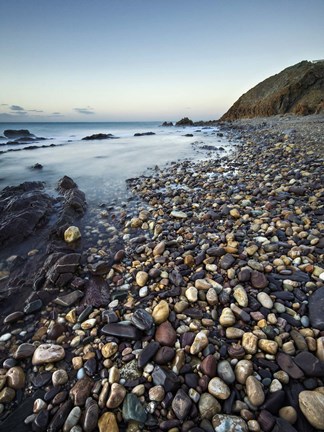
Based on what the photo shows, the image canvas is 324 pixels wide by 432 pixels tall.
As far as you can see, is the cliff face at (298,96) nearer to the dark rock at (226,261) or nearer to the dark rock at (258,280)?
the dark rock at (226,261)

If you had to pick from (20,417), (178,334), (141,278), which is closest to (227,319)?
(178,334)

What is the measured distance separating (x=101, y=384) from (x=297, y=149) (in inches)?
331

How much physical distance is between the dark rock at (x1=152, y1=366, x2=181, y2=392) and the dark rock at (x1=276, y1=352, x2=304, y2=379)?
741 mm

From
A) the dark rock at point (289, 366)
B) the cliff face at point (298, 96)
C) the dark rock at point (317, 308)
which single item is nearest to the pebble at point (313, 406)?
the dark rock at point (289, 366)

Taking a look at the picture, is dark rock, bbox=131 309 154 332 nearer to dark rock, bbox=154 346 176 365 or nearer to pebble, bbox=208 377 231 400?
dark rock, bbox=154 346 176 365

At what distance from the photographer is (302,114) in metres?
25.8

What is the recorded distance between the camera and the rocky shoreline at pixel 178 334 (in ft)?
4.50

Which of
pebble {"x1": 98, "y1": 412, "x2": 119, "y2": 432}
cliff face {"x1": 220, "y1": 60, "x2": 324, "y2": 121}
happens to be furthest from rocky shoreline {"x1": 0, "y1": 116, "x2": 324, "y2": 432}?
cliff face {"x1": 220, "y1": 60, "x2": 324, "y2": 121}

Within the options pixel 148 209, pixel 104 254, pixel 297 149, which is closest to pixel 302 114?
pixel 297 149

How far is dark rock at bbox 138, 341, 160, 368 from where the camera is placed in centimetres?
163

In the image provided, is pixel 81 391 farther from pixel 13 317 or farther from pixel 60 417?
pixel 13 317

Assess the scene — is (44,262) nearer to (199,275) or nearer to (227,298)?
(199,275)

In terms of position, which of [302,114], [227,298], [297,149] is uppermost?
[302,114]

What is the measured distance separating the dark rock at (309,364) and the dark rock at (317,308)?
313 millimetres
